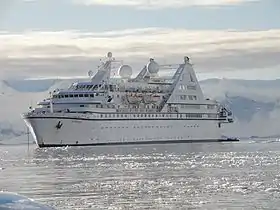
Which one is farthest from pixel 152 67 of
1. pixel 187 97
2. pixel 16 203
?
pixel 16 203

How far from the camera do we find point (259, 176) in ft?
86.5

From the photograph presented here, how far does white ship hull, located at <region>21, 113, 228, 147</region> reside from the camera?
85562 mm

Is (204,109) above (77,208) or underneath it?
above

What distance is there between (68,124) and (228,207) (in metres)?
70.7

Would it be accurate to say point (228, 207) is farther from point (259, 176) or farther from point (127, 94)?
point (127, 94)

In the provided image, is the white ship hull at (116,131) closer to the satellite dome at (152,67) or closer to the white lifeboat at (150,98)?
the white lifeboat at (150,98)

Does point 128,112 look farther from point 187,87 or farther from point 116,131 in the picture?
point 187,87

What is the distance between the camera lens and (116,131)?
3575 inches

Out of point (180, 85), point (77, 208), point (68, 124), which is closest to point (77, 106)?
point (68, 124)

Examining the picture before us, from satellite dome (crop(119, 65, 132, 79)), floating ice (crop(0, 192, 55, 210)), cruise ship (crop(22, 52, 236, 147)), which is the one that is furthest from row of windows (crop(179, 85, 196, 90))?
floating ice (crop(0, 192, 55, 210))

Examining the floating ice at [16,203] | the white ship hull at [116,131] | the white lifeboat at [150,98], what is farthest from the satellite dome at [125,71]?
the floating ice at [16,203]

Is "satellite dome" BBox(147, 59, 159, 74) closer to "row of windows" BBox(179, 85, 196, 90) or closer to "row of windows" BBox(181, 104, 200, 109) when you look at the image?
"row of windows" BBox(179, 85, 196, 90)

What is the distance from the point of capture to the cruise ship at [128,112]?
86.2m

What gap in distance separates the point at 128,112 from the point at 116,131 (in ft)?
9.63
